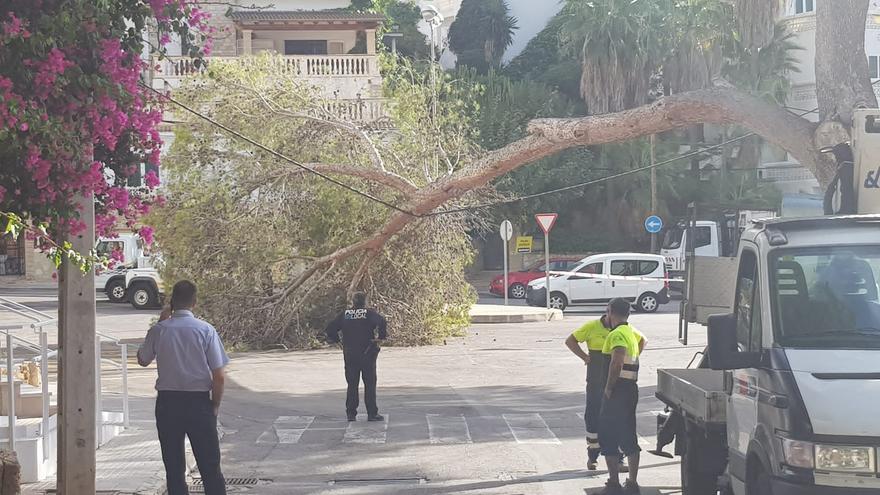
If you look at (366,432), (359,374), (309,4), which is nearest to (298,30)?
(309,4)

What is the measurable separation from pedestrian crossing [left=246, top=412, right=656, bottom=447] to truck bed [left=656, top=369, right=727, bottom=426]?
3.30 metres

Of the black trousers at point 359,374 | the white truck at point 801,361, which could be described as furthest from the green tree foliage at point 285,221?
the white truck at point 801,361

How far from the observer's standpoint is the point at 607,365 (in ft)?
35.5

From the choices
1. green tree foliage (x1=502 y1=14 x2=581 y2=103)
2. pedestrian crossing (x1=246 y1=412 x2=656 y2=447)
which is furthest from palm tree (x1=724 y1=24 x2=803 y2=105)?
pedestrian crossing (x1=246 y1=412 x2=656 y2=447)

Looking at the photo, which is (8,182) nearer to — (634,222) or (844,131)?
(844,131)

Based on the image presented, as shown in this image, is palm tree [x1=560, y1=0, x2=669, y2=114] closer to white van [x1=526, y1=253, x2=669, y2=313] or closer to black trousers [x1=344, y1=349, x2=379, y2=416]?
white van [x1=526, y1=253, x2=669, y2=313]

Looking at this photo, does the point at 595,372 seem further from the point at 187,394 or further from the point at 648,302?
the point at 648,302

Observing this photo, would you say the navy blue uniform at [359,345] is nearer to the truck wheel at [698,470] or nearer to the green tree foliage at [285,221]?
the truck wheel at [698,470]

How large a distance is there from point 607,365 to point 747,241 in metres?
3.01

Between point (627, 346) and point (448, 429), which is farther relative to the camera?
point (448, 429)

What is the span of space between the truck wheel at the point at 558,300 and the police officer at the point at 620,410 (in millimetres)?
26166

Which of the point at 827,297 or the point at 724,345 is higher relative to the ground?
the point at 827,297

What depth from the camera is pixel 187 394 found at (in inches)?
330

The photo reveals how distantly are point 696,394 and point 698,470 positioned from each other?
73 cm
